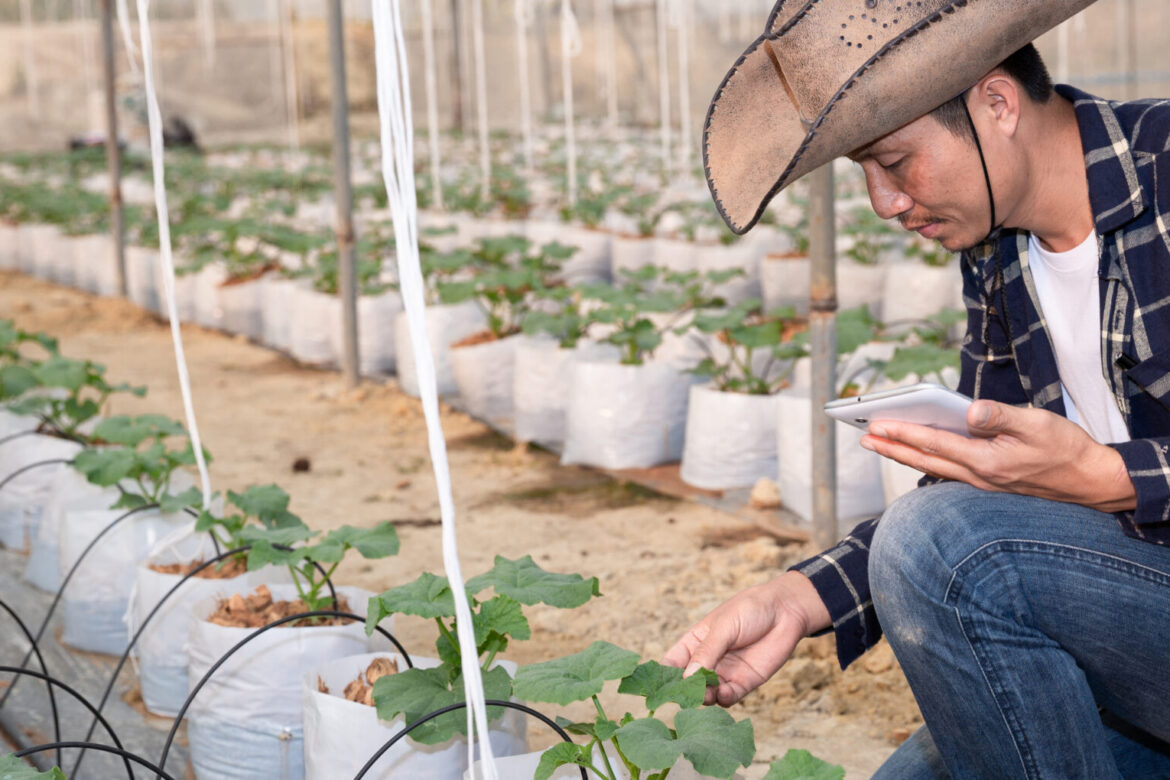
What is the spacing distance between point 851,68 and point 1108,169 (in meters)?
0.33

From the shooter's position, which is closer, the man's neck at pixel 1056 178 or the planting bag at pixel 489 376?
the man's neck at pixel 1056 178

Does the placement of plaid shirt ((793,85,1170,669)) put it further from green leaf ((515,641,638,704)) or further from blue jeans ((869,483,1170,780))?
green leaf ((515,641,638,704))

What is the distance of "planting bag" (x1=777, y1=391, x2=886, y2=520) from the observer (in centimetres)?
303

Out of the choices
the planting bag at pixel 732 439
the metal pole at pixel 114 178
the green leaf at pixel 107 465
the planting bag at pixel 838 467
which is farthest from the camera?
the metal pole at pixel 114 178

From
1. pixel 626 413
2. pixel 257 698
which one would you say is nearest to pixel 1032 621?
pixel 257 698

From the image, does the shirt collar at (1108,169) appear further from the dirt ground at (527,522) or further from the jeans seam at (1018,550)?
the dirt ground at (527,522)

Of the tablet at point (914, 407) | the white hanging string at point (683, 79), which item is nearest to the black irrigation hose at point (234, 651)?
the tablet at point (914, 407)

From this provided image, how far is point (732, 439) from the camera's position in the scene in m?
3.30

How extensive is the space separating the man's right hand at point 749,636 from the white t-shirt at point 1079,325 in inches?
16.4

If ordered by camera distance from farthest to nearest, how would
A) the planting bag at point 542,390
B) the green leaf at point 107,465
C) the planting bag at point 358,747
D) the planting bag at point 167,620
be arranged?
the planting bag at point 542,390
the green leaf at point 107,465
the planting bag at point 167,620
the planting bag at point 358,747

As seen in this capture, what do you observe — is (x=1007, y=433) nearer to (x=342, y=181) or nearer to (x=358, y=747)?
(x=358, y=747)

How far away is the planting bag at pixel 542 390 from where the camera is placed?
150 inches

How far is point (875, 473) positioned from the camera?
9.99 ft

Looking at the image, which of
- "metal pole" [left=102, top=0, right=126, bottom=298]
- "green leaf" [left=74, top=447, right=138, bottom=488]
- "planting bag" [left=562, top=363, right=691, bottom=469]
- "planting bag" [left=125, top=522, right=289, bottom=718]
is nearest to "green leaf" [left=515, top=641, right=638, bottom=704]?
"planting bag" [left=125, top=522, right=289, bottom=718]
